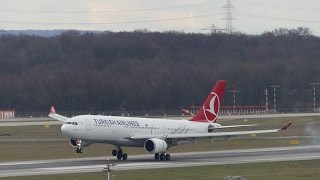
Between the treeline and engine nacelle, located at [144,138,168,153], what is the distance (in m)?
79.6

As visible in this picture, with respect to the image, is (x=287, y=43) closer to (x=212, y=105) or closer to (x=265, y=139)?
(x=265, y=139)

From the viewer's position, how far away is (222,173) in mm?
53844

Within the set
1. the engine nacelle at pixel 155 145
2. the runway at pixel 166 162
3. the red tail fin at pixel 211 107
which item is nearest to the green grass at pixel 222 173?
the runway at pixel 166 162

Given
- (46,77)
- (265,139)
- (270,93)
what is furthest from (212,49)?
(265,139)

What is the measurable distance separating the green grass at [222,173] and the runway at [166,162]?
269cm

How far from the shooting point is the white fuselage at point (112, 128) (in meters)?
65.1

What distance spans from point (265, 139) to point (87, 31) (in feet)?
361

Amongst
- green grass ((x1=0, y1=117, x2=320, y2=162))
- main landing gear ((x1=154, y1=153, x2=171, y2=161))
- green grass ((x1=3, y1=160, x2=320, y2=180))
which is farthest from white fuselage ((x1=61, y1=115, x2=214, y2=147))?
green grass ((x1=3, y1=160, x2=320, y2=180))

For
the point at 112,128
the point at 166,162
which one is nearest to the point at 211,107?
the point at 112,128

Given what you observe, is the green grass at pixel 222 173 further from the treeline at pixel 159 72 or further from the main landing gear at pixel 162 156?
the treeline at pixel 159 72

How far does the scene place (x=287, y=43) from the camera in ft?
557

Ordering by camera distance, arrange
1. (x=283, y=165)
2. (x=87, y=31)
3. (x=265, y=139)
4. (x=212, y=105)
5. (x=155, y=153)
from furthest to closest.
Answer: (x=87, y=31) → (x=265, y=139) → (x=212, y=105) → (x=155, y=153) → (x=283, y=165)

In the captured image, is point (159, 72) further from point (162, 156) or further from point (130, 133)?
point (162, 156)

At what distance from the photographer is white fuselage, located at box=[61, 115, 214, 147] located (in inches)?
2564
